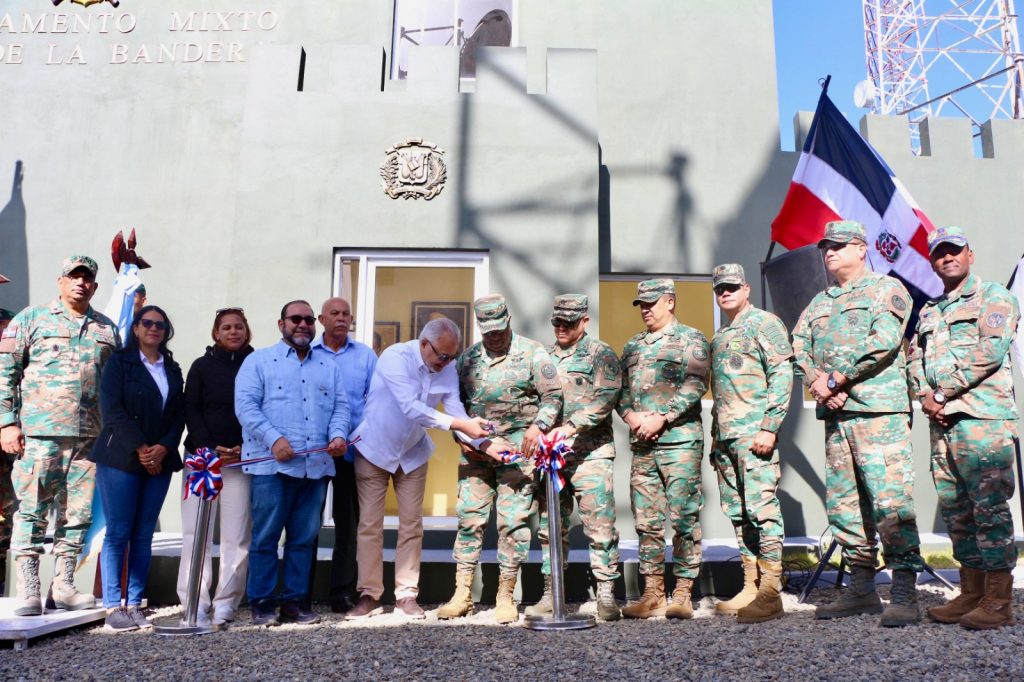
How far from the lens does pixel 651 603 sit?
4.52 metres

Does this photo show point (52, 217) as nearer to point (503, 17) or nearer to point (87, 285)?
point (87, 285)

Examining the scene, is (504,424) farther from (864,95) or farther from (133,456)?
(864,95)

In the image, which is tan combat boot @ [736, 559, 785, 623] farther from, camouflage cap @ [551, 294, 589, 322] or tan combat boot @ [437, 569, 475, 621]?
camouflage cap @ [551, 294, 589, 322]

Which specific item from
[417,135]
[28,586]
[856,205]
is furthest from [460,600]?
[856,205]

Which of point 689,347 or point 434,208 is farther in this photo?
point 434,208

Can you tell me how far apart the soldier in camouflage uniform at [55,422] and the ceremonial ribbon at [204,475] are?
0.70 meters

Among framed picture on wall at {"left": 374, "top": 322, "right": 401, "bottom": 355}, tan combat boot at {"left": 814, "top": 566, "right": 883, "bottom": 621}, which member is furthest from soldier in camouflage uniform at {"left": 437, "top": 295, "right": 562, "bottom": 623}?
framed picture on wall at {"left": 374, "top": 322, "right": 401, "bottom": 355}

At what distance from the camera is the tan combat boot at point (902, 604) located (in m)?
3.95

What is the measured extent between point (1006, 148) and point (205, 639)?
8.57 metres

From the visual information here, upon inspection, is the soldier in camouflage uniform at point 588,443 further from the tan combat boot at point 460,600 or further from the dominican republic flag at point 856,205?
the dominican republic flag at point 856,205

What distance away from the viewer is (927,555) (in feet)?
21.2

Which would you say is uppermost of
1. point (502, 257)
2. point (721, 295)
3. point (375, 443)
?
point (502, 257)

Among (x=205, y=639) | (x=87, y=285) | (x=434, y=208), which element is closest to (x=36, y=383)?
(x=87, y=285)

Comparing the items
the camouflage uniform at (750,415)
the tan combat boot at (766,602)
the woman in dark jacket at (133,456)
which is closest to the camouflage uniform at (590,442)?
the camouflage uniform at (750,415)
